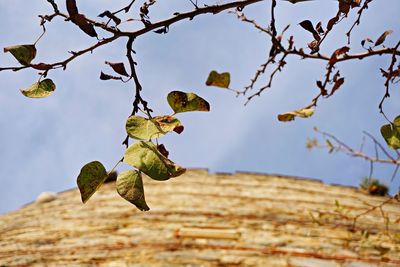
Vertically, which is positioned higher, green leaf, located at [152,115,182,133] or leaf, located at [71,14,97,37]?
leaf, located at [71,14,97,37]

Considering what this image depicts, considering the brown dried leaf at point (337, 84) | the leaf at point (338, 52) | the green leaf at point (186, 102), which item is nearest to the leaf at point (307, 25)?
the leaf at point (338, 52)

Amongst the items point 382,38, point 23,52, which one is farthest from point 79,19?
point 382,38

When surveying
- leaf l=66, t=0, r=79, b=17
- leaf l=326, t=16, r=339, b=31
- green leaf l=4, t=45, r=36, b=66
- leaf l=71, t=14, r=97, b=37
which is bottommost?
green leaf l=4, t=45, r=36, b=66

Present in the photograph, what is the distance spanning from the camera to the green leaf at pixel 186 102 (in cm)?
93

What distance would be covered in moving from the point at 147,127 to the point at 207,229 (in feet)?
10.8

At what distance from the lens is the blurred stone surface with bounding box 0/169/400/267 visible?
355 centimetres

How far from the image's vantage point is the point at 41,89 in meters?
1.03

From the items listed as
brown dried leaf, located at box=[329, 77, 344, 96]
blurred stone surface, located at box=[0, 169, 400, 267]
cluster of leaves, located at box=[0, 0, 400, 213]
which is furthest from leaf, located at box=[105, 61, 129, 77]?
blurred stone surface, located at box=[0, 169, 400, 267]

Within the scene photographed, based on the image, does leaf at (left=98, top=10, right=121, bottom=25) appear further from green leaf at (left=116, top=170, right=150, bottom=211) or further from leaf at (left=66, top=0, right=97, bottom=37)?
green leaf at (left=116, top=170, right=150, bottom=211)

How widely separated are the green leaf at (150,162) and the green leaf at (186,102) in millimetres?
108

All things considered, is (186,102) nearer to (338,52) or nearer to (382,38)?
(338,52)

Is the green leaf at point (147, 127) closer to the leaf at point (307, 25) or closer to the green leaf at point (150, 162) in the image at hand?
the green leaf at point (150, 162)

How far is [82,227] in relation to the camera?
14.4 ft

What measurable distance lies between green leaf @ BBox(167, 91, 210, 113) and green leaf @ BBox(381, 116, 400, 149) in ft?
1.40
